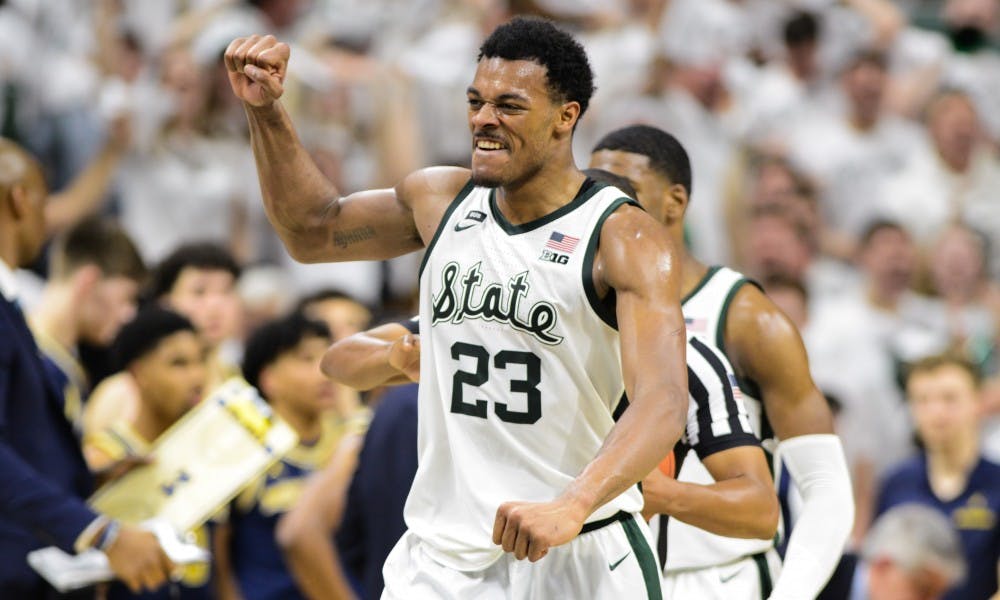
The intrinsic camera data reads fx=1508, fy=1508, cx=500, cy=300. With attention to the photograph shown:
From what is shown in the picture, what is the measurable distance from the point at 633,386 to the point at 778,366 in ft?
4.56

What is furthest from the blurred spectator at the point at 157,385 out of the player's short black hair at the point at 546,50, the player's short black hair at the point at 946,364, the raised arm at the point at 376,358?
the player's short black hair at the point at 946,364

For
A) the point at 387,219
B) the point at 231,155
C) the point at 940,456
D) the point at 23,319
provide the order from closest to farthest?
1. the point at 387,219
2. the point at 23,319
3. the point at 940,456
4. the point at 231,155

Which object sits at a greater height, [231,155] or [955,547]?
[231,155]

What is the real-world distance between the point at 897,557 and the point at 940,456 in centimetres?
232

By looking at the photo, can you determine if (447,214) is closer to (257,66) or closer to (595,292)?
(595,292)

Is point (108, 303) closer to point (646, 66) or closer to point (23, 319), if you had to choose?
point (23, 319)

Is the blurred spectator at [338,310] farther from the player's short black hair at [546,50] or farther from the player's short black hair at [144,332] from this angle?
the player's short black hair at [546,50]

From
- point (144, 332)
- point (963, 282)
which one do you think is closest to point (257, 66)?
point (144, 332)

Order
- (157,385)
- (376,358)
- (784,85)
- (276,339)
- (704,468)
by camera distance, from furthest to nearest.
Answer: (784,85) < (276,339) < (157,385) < (704,468) < (376,358)

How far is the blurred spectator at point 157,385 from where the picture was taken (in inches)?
272

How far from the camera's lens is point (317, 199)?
15.2 feet

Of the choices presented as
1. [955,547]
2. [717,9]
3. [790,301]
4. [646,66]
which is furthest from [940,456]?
[717,9]

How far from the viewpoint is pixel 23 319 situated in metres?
5.92

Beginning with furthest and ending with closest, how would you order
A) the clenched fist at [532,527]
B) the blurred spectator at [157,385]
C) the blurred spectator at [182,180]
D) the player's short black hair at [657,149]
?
the blurred spectator at [182,180] → the blurred spectator at [157,385] → the player's short black hair at [657,149] → the clenched fist at [532,527]
